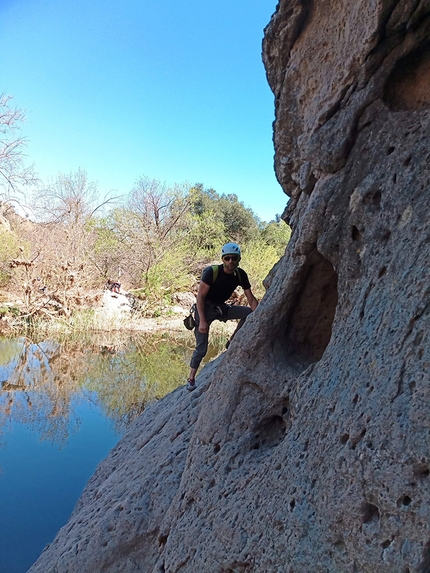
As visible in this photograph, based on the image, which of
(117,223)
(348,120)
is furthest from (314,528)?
(117,223)

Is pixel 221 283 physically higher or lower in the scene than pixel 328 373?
higher

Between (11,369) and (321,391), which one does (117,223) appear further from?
(321,391)

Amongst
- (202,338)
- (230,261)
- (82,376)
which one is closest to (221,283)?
(230,261)

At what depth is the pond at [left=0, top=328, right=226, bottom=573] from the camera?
6.11 meters

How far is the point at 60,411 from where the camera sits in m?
9.51

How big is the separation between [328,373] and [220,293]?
212cm

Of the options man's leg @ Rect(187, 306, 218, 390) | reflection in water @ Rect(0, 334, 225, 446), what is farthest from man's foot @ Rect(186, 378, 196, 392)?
reflection in water @ Rect(0, 334, 225, 446)

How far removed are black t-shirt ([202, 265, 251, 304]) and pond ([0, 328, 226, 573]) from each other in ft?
12.4

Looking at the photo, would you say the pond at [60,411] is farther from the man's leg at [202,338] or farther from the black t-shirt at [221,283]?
the black t-shirt at [221,283]

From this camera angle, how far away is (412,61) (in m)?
2.34

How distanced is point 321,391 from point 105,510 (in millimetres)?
2374

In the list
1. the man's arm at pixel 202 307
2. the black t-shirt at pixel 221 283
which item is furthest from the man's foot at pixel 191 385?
the black t-shirt at pixel 221 283

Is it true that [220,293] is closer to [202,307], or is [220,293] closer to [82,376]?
[202,307]

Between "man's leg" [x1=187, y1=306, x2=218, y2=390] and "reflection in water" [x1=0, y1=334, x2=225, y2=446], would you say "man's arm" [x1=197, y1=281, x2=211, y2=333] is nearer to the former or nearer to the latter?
"man's leg" [x1=187, y1=306, x2=218, y2=390]
